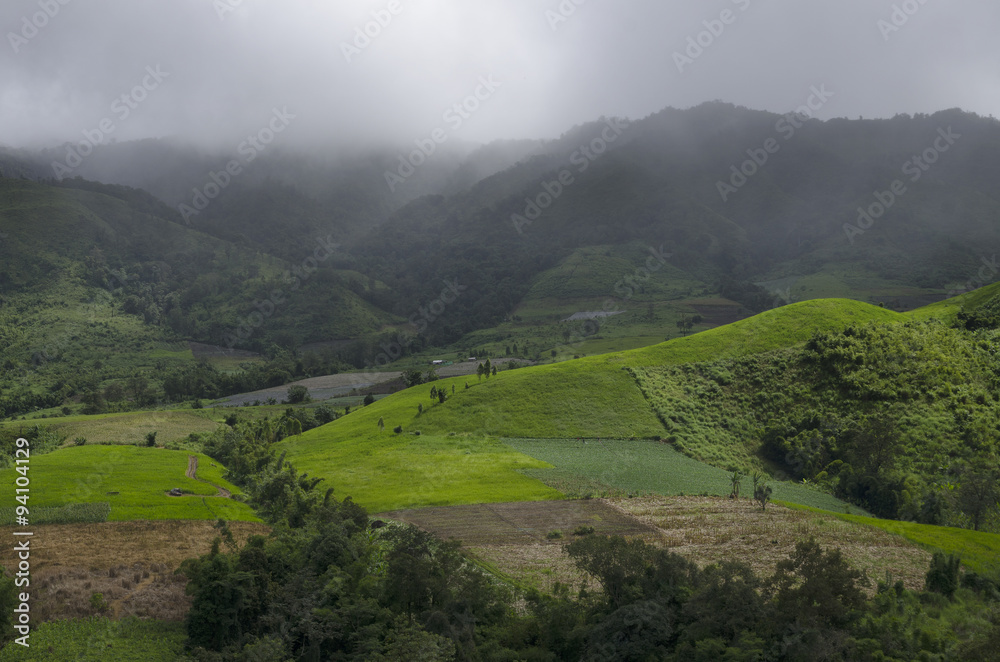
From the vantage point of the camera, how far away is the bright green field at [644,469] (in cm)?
5681

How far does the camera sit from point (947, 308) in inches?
3706

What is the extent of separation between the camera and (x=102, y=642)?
98.2 ft

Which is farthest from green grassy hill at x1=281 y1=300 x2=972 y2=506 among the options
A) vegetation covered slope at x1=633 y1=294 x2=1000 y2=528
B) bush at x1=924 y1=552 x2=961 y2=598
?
bush at x1=924 y1=552 x2=961 y2=598

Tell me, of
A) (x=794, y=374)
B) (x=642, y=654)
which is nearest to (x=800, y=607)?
(x=642, y=654)

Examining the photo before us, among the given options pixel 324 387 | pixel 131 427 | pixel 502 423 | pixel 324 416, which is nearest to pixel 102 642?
pixel 502 423

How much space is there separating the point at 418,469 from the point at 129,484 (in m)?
26.3

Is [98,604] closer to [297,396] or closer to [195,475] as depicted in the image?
[195,475]

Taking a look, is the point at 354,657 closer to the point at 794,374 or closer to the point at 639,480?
the point at 639,480

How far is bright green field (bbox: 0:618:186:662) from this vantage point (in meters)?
28.3

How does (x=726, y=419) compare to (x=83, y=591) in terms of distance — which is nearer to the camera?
(x=83, y=591)

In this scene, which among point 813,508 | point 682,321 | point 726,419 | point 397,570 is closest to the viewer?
point 397,570

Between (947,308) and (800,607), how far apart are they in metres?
88.5

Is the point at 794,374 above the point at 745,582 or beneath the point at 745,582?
above

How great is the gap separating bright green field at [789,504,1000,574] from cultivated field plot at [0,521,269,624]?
42.5 m
